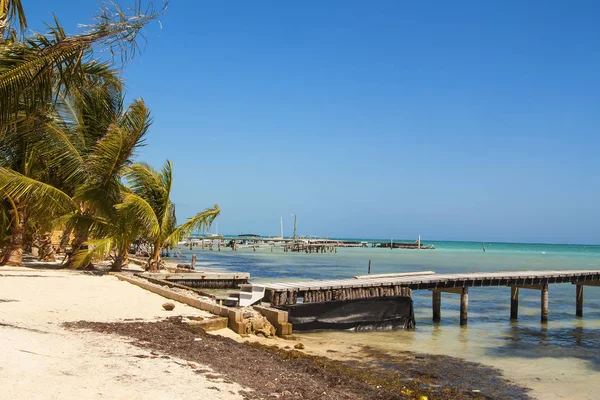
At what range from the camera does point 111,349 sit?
7.80m

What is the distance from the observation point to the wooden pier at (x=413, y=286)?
15.2 m

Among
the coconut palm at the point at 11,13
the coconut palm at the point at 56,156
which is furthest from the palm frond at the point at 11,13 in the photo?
the coconut palm at the point at 56,156

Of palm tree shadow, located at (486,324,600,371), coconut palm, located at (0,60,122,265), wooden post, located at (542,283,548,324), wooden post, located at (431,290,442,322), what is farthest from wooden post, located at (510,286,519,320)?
coconut palm, located at (0,60,122,265)

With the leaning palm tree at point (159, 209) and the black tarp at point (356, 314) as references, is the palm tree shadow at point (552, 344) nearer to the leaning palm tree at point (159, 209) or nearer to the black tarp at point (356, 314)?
the black tarp at point (356, 314)

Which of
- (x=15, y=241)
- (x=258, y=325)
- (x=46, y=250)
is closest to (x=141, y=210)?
(x=15, y=241)

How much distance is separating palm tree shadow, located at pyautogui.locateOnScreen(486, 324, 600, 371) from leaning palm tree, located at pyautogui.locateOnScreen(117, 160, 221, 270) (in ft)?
40.8

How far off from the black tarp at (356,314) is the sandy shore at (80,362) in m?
4.01

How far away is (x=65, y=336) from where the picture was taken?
838cm

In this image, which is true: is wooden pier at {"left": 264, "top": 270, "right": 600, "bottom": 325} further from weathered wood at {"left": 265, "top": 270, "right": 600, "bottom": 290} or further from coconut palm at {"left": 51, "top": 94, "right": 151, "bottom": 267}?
coconut palm at {"left": 51, "top": 94, "right": 151, "bottom": 267}

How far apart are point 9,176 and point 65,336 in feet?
26.5

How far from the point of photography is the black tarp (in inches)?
590

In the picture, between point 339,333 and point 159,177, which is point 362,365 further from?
point 159,177

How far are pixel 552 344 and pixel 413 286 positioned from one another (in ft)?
14.9

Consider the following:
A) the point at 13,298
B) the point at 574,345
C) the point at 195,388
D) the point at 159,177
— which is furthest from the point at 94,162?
the point at 574,345
